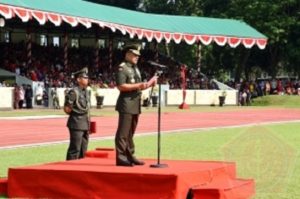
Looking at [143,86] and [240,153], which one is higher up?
[143,86]

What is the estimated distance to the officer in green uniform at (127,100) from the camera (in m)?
11.2

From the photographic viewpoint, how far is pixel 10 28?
52.8 m

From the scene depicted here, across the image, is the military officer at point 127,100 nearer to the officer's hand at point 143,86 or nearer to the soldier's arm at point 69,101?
the officer's hand at point 143,86

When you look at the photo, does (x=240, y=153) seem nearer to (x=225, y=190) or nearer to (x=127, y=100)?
(x=127, y=100)

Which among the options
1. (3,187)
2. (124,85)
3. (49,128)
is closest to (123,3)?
(49,128)

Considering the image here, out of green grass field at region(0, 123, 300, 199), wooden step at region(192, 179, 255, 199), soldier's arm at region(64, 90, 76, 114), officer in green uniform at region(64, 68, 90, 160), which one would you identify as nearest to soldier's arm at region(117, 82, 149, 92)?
wooden step at region(192, 179, 255, 199)

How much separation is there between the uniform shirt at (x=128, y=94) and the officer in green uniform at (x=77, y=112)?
1.87m

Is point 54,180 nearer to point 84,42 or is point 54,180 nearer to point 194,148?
point 194,148

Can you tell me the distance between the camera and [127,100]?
1126 centimetres

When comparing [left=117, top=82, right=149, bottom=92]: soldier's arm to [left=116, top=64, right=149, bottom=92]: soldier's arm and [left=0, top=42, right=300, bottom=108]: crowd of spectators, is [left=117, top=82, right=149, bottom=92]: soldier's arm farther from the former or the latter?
[left=0, top=42, right=300, bottom=108]: crowd of spectators

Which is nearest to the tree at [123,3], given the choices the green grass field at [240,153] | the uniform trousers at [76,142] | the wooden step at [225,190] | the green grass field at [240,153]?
the green grass field at [240,153]

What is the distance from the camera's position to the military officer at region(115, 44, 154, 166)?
11156 millimetres

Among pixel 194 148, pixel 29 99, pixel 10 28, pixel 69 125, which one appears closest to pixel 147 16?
pixel 10 28

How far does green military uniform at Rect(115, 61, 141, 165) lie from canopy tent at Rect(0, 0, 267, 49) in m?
24.3
